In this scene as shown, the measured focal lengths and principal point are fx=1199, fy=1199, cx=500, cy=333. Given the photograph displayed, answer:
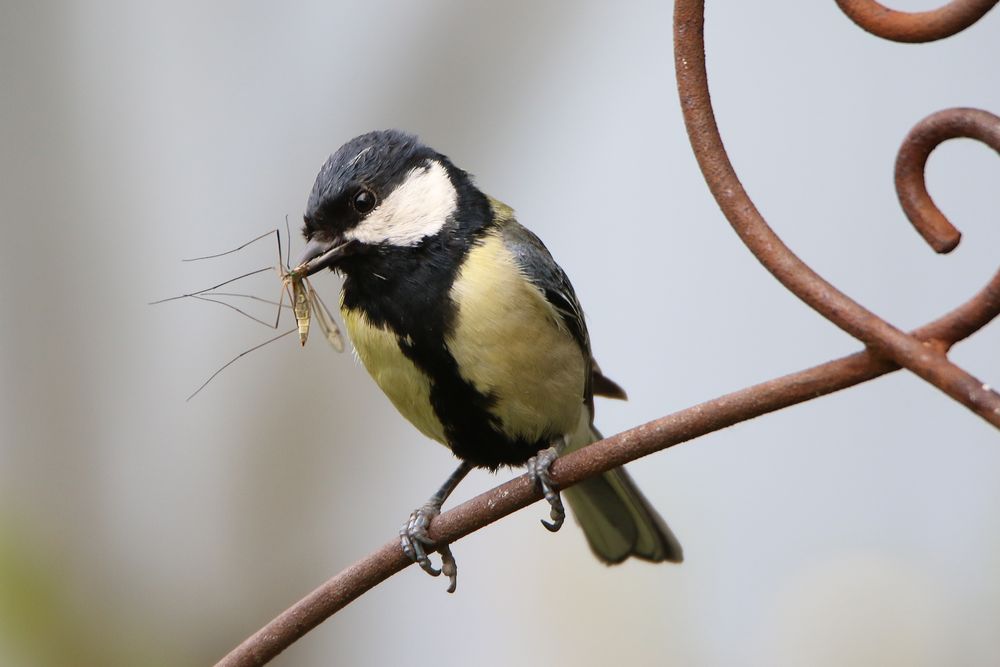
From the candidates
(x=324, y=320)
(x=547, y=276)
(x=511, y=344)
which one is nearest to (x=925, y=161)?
(x=511, y=344)

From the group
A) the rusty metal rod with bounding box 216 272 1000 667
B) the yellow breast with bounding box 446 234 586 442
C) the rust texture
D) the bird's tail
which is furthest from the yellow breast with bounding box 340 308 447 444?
the rust texture

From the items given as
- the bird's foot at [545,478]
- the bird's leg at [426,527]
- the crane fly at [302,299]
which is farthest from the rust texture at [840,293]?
the crane fly at [302,299]

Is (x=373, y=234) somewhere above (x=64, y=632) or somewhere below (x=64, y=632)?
above

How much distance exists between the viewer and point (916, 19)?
1.21 meters

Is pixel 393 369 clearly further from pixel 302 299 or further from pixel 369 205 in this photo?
pixel 369 205

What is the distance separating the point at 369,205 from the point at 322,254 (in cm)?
16

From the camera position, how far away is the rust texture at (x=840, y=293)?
3.57 ft

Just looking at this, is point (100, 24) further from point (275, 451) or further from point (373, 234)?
point (373, 234)

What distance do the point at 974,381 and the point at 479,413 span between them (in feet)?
5.57

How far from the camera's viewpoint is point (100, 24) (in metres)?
4.86

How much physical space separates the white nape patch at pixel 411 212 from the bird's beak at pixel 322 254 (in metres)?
0.03

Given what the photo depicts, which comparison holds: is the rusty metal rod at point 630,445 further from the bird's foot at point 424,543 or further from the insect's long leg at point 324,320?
the insect's long leg at point 324,320

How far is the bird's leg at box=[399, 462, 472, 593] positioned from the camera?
241 centimetres

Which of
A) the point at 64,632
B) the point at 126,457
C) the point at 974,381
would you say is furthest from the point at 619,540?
the point at 126,457
